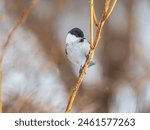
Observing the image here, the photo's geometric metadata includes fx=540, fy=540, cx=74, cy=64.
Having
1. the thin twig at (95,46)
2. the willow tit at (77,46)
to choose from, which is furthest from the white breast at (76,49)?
the thin twig at (95,46)

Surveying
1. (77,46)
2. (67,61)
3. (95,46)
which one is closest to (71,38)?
(77,46)

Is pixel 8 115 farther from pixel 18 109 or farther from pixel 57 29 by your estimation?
pixel 57 29

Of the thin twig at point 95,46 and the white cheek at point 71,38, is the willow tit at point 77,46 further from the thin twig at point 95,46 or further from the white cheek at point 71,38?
the thin twig at point 95,46

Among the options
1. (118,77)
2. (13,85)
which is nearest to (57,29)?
(13,85)

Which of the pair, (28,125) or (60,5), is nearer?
(28,125)

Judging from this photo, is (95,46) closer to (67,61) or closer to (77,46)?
(77,46)
